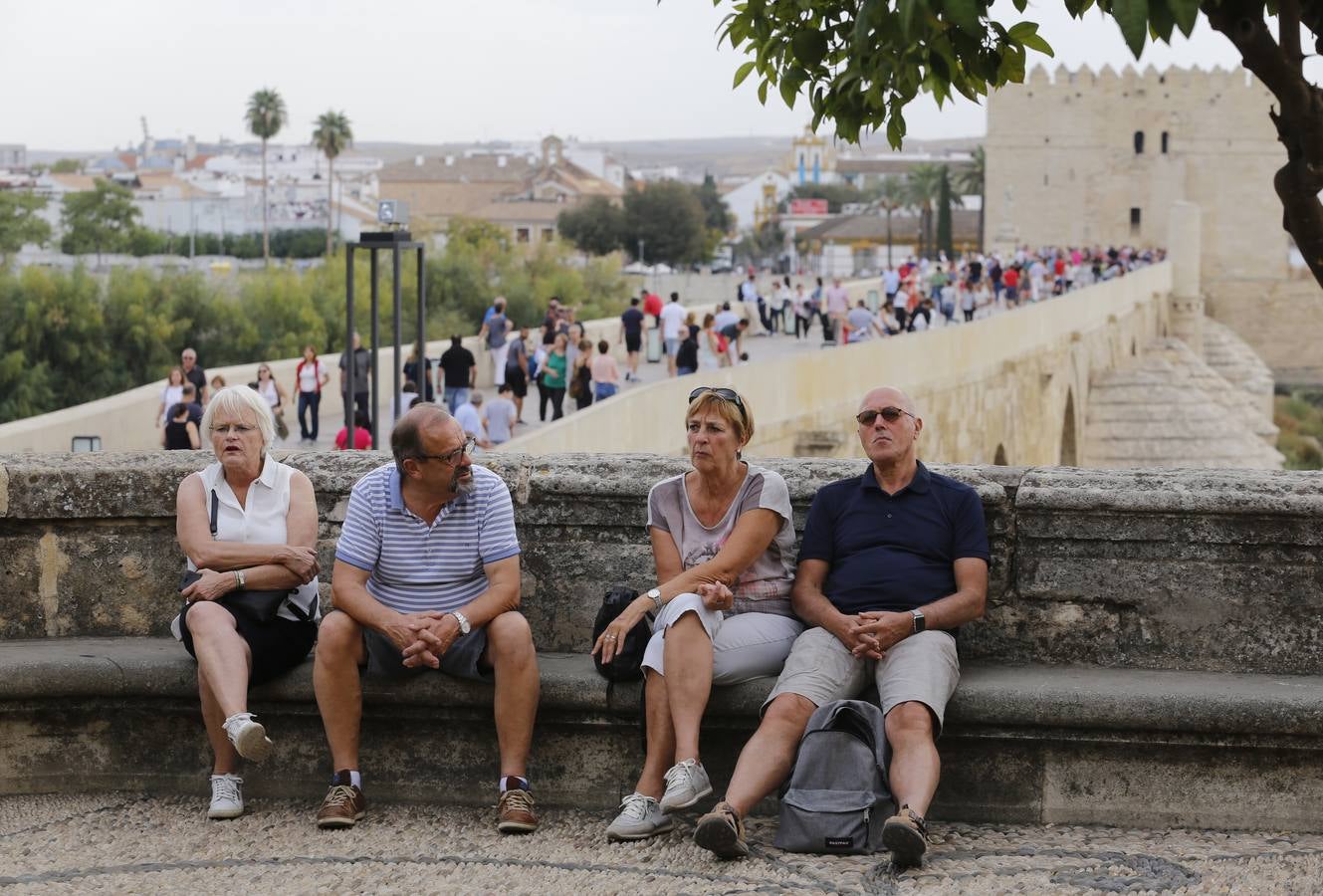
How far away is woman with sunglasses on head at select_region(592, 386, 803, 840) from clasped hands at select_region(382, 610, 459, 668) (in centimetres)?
38

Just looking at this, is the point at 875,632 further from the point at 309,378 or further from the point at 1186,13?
the point at 309,378

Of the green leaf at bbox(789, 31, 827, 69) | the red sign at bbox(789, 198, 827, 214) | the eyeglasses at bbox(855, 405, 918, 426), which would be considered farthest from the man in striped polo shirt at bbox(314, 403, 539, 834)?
the red sign at bbox(789, 198, 827, 214)

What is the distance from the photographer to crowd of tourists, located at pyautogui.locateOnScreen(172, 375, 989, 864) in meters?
4.39

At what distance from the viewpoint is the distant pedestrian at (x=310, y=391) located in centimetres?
1830

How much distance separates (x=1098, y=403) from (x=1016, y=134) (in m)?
32.8

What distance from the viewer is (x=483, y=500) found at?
4691 millimetres

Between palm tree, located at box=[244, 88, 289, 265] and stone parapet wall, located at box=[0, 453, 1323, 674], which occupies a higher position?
palm tree, located at box=[244, 88, 289, 265]

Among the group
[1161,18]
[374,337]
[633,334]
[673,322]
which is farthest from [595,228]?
[1161,18]

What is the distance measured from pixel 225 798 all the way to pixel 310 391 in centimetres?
1407

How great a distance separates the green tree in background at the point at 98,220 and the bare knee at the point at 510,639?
8586cm

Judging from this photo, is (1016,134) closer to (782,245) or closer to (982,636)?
(782,245)

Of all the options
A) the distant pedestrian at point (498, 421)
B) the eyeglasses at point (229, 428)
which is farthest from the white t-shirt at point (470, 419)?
the eyeglasses at point (229, 428)

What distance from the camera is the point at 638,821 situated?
428 centimetres

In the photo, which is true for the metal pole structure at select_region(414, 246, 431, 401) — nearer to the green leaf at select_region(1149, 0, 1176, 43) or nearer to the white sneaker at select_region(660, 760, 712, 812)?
the white sneaker at select_region(660, 760, 712, 812)
